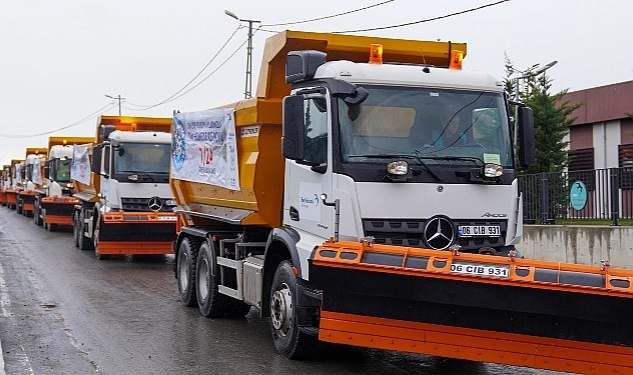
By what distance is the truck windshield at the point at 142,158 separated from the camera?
19.4m

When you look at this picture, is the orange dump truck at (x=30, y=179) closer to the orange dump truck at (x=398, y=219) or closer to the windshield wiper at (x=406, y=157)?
the orange dump truck at (x=398, y=219)

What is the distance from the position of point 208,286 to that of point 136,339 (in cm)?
183

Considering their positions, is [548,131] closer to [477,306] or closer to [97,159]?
[97,159]

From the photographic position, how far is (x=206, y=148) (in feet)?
40.0

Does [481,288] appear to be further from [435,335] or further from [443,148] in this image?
[443,148]

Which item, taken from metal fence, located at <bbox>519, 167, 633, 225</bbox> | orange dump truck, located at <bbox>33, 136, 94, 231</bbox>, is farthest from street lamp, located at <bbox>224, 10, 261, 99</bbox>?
metal fence, located at <bbox>519, 167, 633, 225</bbox>

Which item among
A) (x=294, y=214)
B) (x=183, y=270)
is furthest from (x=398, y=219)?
(x=183, y=270)

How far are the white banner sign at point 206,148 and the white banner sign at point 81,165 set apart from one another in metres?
9.93

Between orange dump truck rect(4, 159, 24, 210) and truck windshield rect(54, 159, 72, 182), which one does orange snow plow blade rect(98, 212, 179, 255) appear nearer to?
truck windshield rect(54, 159, 72, 182)

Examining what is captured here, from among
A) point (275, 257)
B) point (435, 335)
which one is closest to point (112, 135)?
point (275, 257)

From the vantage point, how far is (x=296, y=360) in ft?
29.0

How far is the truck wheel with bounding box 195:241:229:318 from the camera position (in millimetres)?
11547

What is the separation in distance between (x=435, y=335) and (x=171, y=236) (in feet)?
41.9

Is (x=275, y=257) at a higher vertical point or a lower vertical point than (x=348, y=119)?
lower
